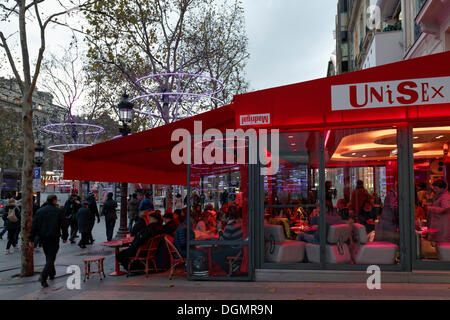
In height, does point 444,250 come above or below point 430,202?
below

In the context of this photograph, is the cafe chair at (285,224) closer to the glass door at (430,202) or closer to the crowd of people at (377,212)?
the crowd of people at (377,212)

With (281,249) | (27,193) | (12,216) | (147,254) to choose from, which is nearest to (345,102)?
(281,249)

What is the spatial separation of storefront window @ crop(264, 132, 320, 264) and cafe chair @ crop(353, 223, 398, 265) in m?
0.70

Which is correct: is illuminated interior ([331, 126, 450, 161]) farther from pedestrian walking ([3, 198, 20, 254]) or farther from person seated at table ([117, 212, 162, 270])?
pedestrian walking ([3, 198, 20, 254])

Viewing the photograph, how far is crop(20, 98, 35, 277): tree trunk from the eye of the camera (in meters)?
8.79

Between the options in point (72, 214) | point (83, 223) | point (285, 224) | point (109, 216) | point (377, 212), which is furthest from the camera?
point (72, 214)

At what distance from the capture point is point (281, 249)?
7324 mm

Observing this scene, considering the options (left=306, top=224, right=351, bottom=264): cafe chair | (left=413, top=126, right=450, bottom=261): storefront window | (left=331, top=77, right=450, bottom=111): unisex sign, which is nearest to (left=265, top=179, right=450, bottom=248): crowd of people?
(left=413, top=126, right=450, bottom=261): storefront window

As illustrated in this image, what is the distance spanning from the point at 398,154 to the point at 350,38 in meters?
31.3

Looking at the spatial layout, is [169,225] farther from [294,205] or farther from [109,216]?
[109,216]

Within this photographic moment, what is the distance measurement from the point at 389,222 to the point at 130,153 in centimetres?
569

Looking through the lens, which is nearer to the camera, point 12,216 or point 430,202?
point 430,202
